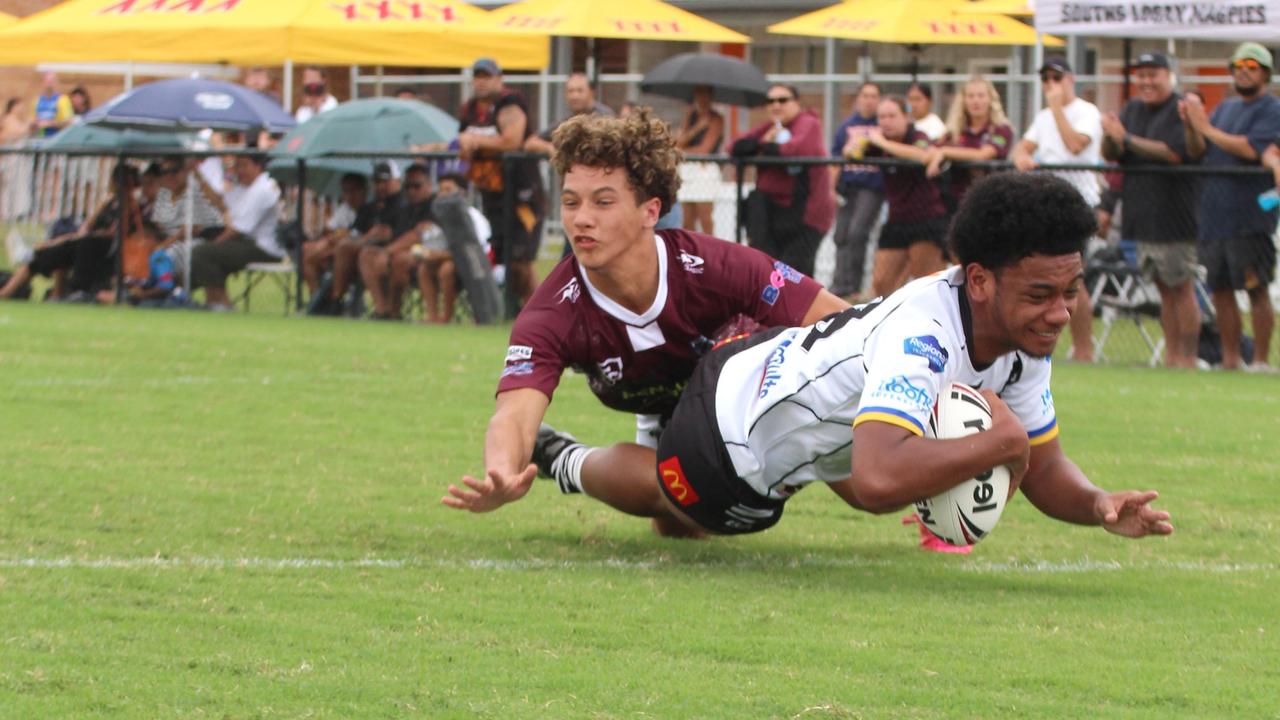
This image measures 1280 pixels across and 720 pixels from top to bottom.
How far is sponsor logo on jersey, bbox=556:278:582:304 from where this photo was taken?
629 centimetres

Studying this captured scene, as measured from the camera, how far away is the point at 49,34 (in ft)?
70.8

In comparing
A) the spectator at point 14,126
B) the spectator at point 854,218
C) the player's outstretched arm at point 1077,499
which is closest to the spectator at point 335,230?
the spectator at point 854,218

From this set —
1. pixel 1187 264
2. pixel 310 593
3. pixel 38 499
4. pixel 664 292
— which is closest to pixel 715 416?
pixel 664 292

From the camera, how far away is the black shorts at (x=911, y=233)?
47.2 ft

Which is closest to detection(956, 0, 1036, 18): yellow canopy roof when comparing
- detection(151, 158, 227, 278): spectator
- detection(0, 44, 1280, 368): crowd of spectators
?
detection(0, 44, 1280, 368): crowd of spectators

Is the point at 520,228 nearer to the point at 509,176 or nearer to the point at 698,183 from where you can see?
the point at 509,176

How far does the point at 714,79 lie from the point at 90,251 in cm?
619

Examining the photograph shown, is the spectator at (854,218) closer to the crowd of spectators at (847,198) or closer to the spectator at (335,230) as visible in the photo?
the crowd of spectators at (847,198)

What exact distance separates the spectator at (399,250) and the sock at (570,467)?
9.81 metres

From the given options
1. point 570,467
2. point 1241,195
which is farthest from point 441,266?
point 570,467

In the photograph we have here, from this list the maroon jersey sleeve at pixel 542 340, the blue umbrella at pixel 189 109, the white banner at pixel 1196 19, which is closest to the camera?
the maroon jersey sleeve at pixel 542 340

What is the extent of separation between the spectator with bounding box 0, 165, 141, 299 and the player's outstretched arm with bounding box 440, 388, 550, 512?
13.1m

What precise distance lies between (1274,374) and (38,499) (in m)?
9.02

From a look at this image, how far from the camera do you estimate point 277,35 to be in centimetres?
2080
